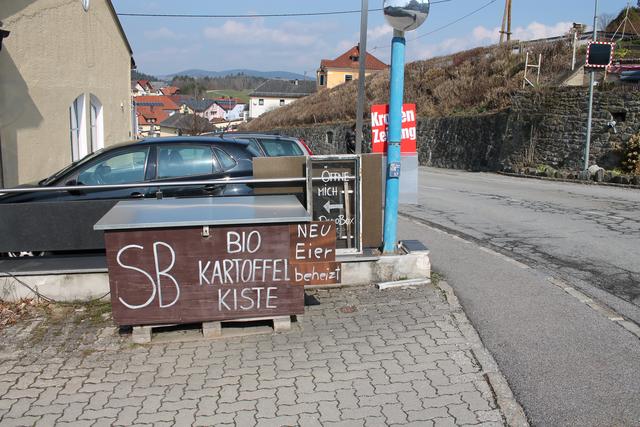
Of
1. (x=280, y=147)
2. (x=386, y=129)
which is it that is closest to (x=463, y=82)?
(x=280, y=147)

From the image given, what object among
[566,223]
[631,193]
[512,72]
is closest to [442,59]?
[512,72]

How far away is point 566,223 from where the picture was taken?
1062 cm

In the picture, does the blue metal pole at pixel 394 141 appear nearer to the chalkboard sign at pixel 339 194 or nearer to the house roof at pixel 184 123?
the chalkboard sign at pixel 339 194

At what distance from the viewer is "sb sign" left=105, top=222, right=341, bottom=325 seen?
4820 millimetres

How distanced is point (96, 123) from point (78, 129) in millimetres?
2416

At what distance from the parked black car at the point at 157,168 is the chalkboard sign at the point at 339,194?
3.56ft

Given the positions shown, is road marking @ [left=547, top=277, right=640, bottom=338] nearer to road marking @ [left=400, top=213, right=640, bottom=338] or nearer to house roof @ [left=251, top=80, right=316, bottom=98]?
road marking @ [left=400, top=213, right=640, bottom=338]

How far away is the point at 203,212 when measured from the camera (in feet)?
17.0

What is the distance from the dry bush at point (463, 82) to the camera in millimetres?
29422

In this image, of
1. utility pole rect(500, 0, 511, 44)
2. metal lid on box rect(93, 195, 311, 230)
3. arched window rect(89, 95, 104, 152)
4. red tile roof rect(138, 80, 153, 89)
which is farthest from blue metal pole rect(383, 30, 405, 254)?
red tile roof rect(138, 80, 153, 89)

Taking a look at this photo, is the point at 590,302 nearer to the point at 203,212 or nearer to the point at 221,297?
the point at 221,297

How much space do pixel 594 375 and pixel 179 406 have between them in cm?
296

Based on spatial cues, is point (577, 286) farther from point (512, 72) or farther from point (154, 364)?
point (512, 72)

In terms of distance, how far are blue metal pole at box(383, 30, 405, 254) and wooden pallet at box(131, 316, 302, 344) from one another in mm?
1688
